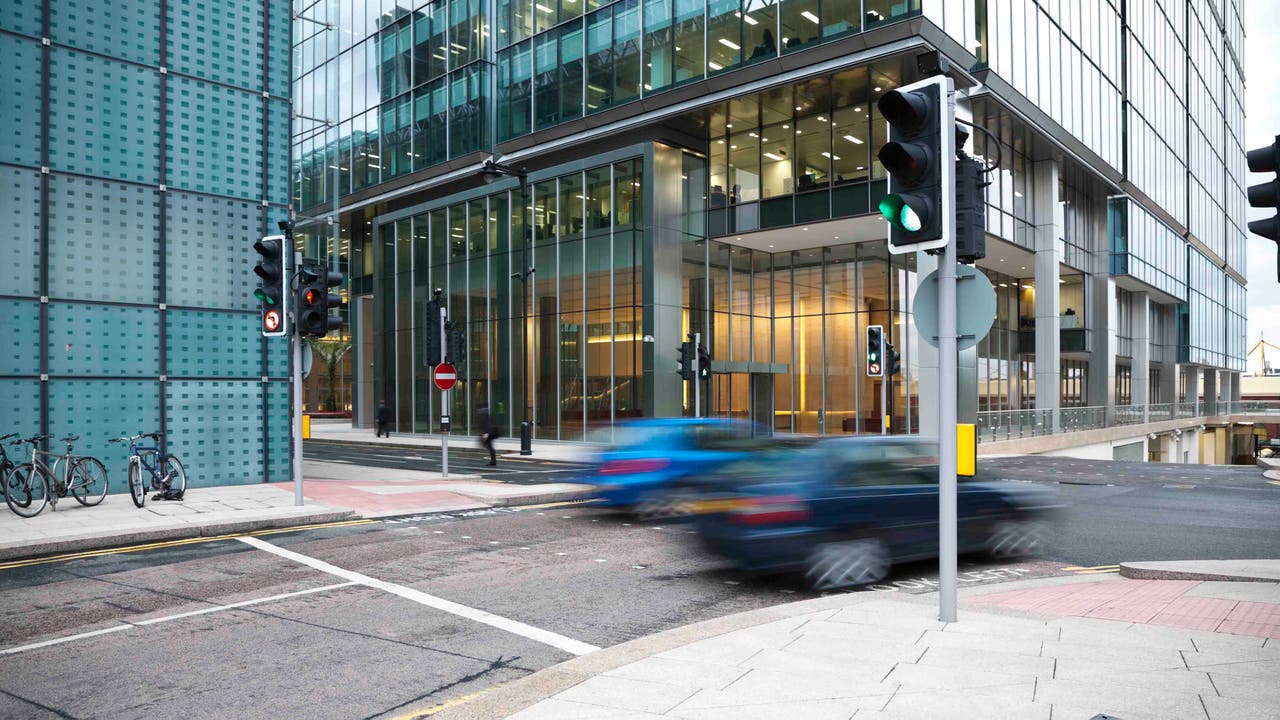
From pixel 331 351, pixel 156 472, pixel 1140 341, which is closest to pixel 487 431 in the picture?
pixel 156 472

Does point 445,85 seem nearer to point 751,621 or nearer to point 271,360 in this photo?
point 271,360

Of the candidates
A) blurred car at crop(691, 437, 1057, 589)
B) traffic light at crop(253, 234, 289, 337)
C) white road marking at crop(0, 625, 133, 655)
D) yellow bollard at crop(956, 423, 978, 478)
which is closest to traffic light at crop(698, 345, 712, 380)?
traffic light at crop(253, 234, 289, 337)

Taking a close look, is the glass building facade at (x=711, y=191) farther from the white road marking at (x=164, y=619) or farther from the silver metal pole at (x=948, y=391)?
the silver metal pole at (x=948, y=391)

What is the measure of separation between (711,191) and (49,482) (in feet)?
84.5

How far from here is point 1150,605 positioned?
7.09 m

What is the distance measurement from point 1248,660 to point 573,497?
11.6 m

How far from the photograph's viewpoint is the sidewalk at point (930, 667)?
4.49 m

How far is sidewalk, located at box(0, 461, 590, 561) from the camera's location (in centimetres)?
1083

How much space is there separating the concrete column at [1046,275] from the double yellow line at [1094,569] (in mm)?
29333

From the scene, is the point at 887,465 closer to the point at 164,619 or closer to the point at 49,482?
the point at 164,619

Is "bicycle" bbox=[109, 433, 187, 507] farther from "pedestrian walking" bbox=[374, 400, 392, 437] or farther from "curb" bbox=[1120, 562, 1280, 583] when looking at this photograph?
"pedestrian walking" bbox=[374, 400, 392, 437]

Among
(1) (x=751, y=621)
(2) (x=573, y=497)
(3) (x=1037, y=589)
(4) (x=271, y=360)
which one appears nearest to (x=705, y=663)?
(1) (x=751, y=621)

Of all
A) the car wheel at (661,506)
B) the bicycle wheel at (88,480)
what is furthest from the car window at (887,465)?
the bicycle wheel at (88,480)

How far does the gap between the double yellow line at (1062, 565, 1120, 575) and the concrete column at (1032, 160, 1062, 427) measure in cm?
2933
